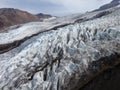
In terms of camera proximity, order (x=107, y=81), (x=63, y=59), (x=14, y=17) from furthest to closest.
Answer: (x=14, y=17) < (x=107, y=81) < (x=63, y=59)

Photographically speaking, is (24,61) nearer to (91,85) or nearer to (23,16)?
(91,85)

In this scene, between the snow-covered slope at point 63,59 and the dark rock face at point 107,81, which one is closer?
the snow-covered slope at point 63,59

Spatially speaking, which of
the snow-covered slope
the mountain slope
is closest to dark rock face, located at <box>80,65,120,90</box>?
the snow-covered slope

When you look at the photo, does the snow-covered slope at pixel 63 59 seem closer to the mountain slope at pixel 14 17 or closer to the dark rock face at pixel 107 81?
the dark rock face at pixel 107 81

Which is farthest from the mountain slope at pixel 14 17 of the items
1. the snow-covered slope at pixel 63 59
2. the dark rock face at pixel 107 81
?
the dark rock face at pixel 107 81

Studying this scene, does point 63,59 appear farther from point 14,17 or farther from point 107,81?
point 14,17

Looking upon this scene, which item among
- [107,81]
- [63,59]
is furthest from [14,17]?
[107,81]

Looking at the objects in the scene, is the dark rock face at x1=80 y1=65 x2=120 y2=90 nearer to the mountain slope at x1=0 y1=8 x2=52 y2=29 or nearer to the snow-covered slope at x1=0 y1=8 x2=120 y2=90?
the snow-covered slope at x1=0 y1=8 x2=120 y2=90

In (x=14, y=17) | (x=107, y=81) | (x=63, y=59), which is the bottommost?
(x=14, y=17)

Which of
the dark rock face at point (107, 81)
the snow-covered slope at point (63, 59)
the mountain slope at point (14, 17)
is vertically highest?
the snow-covered slope at point (63, 59)
